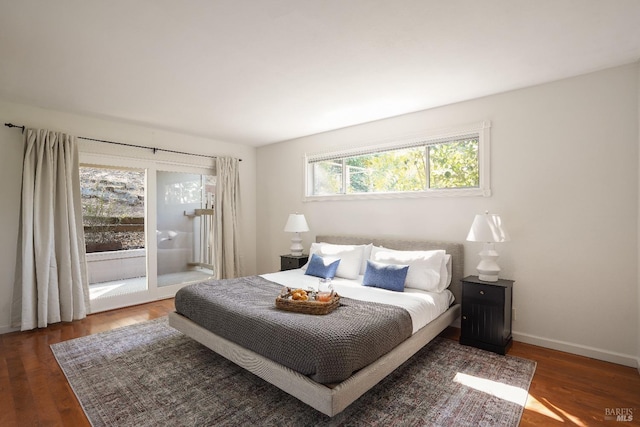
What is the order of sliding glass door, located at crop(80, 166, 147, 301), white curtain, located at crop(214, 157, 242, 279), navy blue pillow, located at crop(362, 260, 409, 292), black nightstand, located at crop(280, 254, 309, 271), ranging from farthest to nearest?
1. white curtain, located at crop(214, 157, 242, 279)
2. black nightstand, located at crop(280, 254, 309, 271)
3. sliding glass door, located at crop(80, 166, 147, 301)
4. navy blue pillow, located at crop(362, 260, 409, 292)

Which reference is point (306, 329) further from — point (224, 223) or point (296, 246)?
point (224, 223)

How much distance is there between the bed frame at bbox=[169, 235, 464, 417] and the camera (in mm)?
1852

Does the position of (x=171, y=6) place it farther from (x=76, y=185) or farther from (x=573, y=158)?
(x=573, y=158)

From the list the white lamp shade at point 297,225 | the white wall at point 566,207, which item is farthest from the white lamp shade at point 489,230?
the white lamp shade at point 297,225

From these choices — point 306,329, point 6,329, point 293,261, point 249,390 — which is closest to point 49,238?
point 6,329

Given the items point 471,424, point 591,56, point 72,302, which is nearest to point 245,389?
point 471,424

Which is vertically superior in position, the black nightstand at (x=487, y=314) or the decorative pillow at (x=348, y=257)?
the decorative pillow at (x=348, y=257)

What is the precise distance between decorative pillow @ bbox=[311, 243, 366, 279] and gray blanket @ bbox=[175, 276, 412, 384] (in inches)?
37.0

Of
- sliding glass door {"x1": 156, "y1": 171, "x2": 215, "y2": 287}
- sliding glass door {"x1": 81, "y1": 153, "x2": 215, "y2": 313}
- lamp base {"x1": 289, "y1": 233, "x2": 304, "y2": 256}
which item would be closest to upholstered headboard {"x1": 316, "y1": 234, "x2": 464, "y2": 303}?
lamp base {"x1": 289, "y1": 233, "x2": 304, "y2": 256}

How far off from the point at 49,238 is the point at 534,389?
4926 millimetres

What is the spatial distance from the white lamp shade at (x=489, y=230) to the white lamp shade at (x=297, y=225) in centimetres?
238

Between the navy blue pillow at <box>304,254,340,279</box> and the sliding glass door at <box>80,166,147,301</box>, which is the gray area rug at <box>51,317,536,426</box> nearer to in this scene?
the navy blue pillow at <box>304,254,340,279</box>

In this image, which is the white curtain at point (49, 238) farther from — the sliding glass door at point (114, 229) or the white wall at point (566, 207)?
the white wall at point (566, 207)

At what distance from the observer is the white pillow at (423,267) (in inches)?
128
